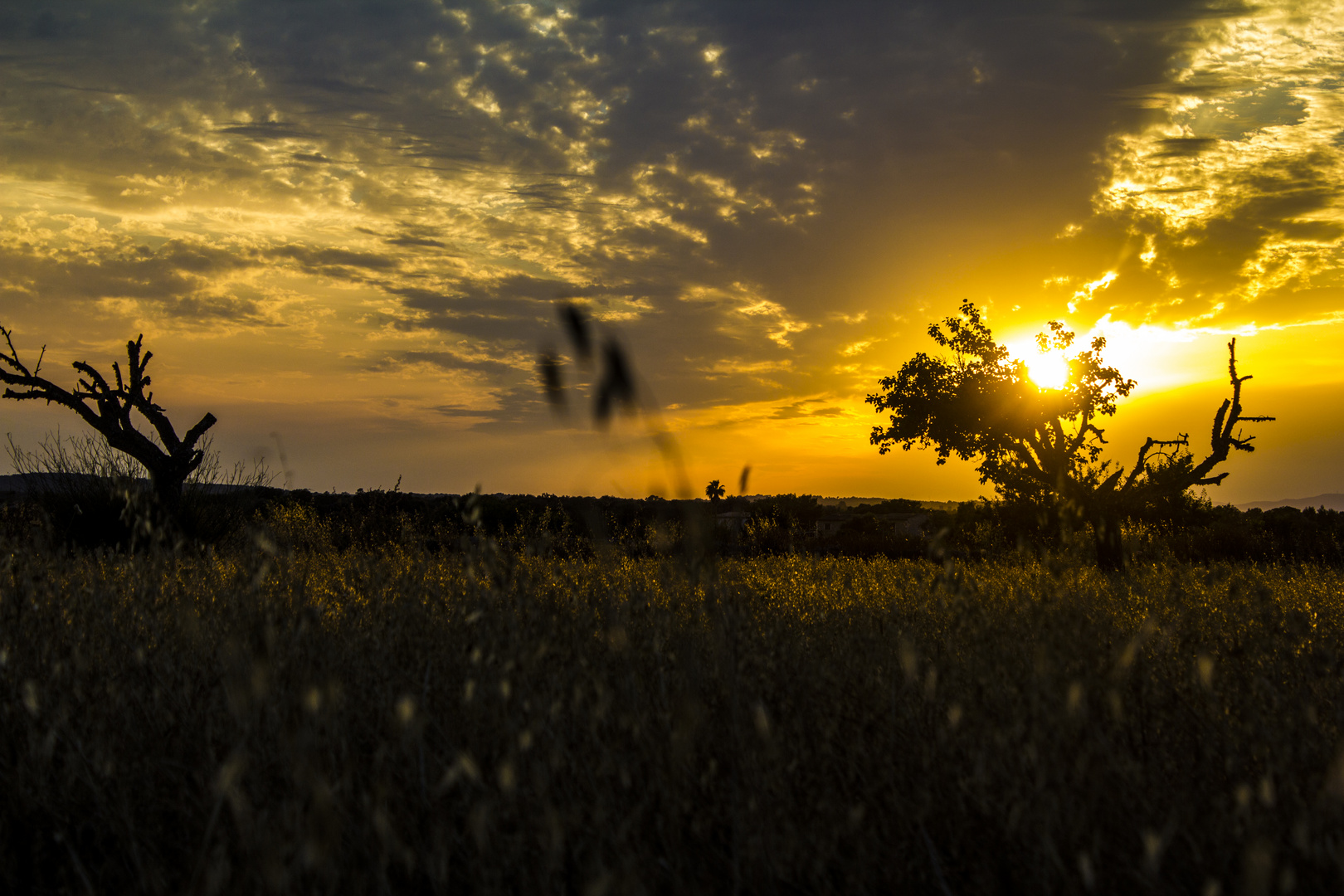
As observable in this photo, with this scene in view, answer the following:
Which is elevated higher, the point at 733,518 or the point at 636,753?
the point at 733,518

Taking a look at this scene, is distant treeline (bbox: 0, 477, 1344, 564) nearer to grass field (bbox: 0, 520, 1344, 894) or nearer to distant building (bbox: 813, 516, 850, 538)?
distant building (bbox: 813, 516, 850, 538)

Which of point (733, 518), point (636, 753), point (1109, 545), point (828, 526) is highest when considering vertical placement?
point (733, 518)

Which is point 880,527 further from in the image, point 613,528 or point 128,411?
point 128,411

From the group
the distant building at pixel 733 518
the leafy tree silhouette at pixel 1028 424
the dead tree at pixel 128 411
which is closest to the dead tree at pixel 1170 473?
the leafy tree silhouette at pixel 1028 424

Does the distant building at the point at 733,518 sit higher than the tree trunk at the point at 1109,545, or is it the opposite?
the distant building at the point at 733,518

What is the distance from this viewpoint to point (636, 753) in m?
2.59

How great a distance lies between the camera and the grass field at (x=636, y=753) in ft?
6.54

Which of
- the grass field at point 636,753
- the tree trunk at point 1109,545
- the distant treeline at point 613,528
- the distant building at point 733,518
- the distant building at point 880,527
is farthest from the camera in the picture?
the distant building at point 880,527

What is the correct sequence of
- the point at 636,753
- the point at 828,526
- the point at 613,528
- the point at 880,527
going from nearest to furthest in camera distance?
the point at 636,753 → the point at 613,528 → the point at 880,527 → the point at 828,526

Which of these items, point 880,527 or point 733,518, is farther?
point 880,527

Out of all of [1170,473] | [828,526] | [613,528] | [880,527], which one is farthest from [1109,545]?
[828,526]

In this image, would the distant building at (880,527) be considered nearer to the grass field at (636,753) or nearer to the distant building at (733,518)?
the distant building at (733,518)

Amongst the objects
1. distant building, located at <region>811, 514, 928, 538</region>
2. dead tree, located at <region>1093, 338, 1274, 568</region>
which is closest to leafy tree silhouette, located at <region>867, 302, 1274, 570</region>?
dead tree, located at <region>1093, 338, 1274, 568</region>

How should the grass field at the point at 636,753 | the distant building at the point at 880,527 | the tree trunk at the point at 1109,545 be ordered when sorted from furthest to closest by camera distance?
1. the distant building at the point at 880,527
2. the tree trunk at the point at 1109,545
3. the grass field at the point at 636,753
